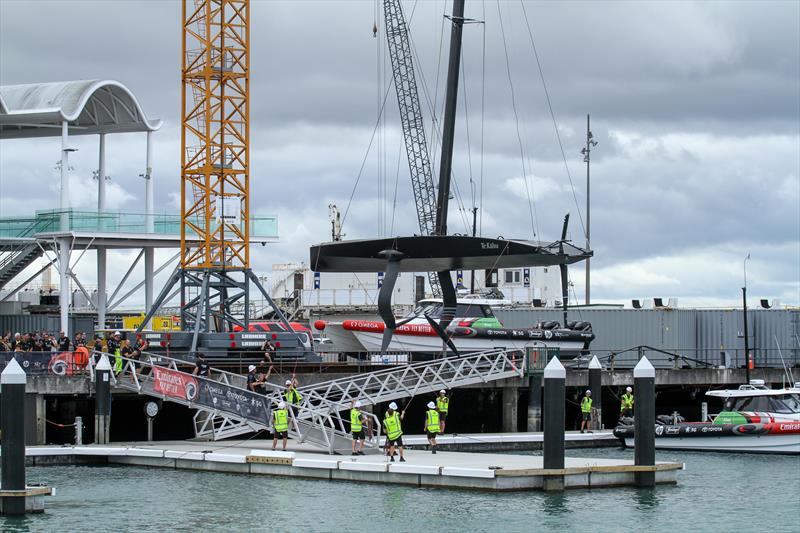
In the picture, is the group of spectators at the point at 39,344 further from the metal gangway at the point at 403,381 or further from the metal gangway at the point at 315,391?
the metal gangway at the point at 403,381

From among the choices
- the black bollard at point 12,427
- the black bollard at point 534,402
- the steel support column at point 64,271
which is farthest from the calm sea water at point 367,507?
the steel support column at point 64,271

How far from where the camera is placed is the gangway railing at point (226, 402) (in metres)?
37.0

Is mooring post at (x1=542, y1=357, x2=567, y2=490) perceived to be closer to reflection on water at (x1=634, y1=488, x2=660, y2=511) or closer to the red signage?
reflection on water at (x1=634, y1=488, x2=660, y2=511)

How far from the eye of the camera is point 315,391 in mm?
40531

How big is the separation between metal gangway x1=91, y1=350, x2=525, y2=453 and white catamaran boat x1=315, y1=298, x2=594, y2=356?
234cm

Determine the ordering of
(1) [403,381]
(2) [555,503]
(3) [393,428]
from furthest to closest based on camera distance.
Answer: (1) [403,381] → (3) [393,428] → (2) [555,503]

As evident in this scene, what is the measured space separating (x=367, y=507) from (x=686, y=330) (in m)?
31.7

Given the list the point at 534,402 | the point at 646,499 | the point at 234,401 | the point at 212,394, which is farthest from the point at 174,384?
the point at 646,499

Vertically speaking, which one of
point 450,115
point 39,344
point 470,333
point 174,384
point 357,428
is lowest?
point 357,428

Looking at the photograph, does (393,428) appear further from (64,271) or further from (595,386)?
(64,271)

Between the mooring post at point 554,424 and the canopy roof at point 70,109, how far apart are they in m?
29.6

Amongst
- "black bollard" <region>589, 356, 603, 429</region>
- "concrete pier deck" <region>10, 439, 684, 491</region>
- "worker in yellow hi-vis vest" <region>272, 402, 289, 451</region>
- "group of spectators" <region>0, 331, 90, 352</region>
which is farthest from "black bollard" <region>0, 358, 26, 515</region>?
"black bollard" <region>589, 356, 603, 429</region>

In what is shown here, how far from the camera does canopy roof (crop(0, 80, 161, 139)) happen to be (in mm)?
56000

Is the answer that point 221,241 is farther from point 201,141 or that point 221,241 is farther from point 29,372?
point 29,372
